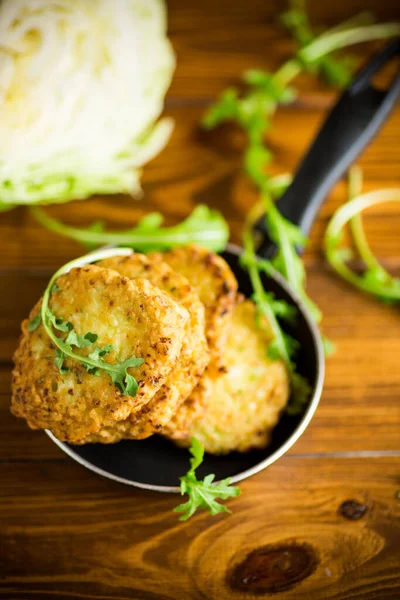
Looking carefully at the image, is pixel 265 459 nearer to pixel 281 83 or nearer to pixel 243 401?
pixel 243 401

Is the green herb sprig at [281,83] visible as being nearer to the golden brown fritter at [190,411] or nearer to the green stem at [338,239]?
the green stem at [338,239]

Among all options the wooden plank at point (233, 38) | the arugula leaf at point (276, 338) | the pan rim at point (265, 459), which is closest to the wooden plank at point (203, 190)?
the wooden plank at point (233, 38)

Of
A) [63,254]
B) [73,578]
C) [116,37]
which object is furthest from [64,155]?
[73,578]

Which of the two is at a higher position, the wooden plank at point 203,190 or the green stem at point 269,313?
the wooden plank at point 203,190

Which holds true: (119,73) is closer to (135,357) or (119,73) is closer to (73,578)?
(135,357)

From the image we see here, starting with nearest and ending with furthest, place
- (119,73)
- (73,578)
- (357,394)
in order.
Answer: (73,578), (357,394), (119,73)

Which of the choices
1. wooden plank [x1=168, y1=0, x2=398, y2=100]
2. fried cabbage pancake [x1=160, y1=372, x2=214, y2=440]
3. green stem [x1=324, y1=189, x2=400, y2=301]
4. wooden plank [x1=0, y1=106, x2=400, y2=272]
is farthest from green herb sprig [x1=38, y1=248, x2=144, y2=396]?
wooden plank [x1=168, y1=0, x2=398, y2=100]
